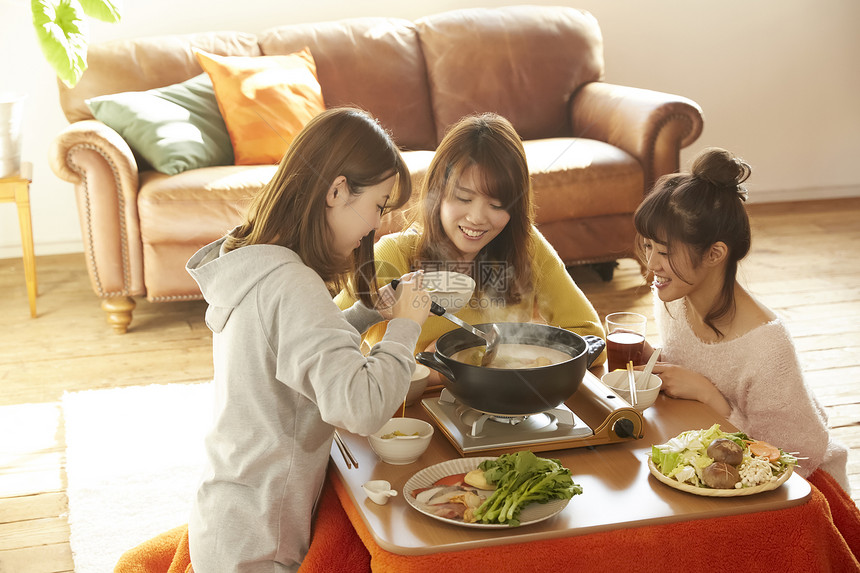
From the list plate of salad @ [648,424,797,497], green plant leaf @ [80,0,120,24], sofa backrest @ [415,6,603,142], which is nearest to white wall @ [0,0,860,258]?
sofa backrest @ [415,6,603,142]

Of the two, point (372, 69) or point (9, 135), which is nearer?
point (9, 135)

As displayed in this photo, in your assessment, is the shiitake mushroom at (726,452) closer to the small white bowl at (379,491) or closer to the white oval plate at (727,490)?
the white oval plate at (727,490)

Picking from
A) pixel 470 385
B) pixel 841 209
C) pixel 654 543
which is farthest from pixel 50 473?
pixel 841 209

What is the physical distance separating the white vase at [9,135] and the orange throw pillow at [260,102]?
0.73 meters

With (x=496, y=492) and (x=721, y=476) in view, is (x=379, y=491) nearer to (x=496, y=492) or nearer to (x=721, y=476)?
(x=496, y=492)

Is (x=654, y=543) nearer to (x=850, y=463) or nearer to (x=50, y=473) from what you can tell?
(x=850, y=463)

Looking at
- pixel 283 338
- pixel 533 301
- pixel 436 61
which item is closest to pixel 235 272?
pixel 283 338

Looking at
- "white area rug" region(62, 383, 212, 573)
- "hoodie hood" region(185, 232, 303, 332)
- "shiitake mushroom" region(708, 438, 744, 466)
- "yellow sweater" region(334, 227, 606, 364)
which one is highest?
"hoodie hood" region(185, 232, 303, 332)

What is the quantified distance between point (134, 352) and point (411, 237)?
151 cm

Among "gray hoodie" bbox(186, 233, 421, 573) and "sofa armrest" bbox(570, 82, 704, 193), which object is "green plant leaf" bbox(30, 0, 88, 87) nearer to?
"gray hoodie" bbox(186, 233, 421, 573)

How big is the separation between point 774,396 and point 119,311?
2.42m

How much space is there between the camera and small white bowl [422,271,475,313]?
5.07ft

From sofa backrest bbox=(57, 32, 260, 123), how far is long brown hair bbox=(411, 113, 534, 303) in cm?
196

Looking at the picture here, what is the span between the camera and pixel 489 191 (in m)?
1.82
